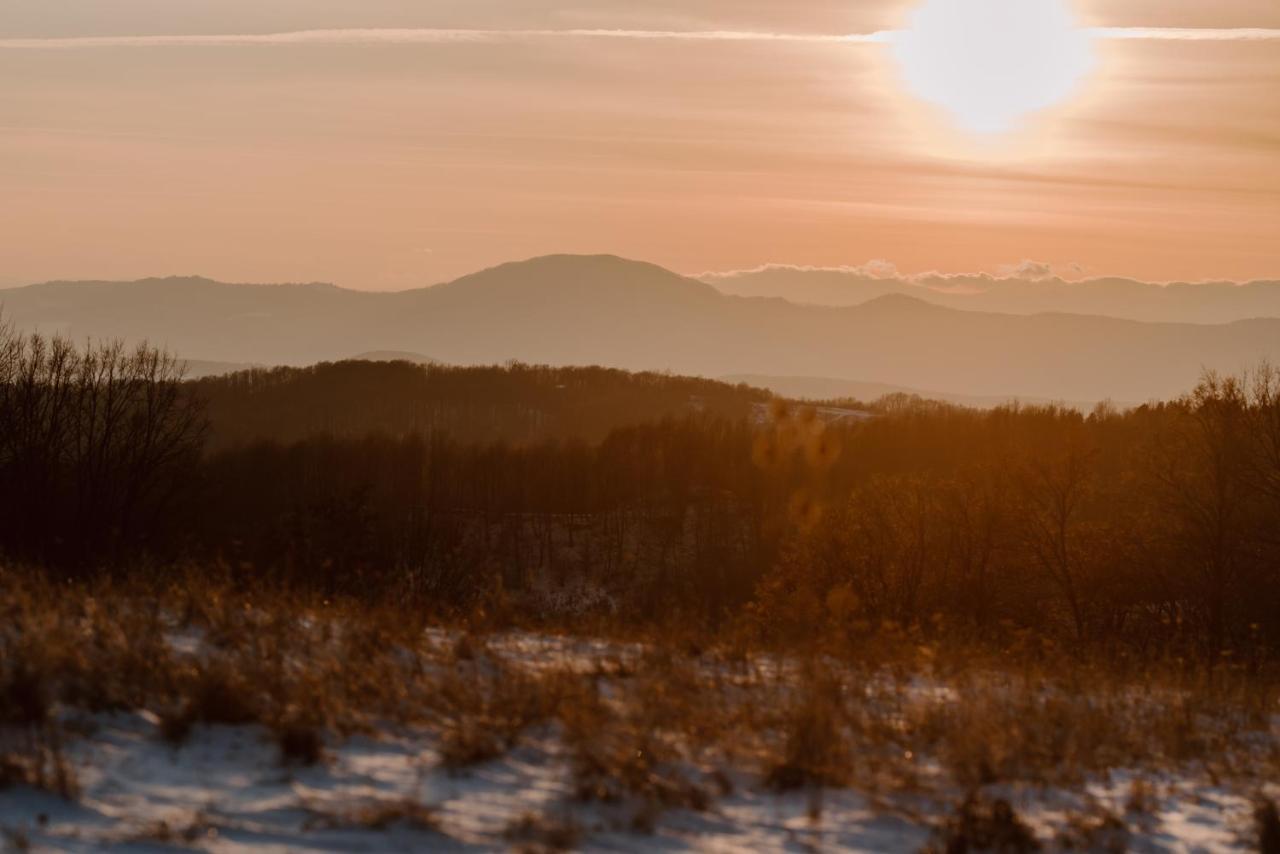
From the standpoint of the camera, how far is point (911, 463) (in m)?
160

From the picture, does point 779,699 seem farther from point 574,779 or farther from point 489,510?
point 489,510

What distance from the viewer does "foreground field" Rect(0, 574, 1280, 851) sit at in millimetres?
7289

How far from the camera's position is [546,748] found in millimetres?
8453

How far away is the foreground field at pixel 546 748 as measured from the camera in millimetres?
7289

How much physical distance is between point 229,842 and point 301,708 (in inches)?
69.3

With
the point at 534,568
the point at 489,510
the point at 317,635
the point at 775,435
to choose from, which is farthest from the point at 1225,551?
the point at 775,435

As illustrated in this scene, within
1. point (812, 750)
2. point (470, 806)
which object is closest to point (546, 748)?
point (470, 806)

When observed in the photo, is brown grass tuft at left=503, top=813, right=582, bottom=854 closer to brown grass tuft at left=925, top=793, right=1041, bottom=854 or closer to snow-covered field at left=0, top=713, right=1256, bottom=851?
snow-covered field at left=0, top=713, right=1256, bottom=851

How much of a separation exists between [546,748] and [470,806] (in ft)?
3.48

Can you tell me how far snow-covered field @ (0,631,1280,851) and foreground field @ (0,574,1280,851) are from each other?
20 mm

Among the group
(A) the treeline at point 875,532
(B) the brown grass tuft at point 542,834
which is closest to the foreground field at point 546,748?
(B) the brown grass tuft at point 542,834

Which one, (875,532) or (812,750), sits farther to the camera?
(875,532)

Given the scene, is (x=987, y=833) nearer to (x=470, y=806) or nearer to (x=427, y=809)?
(x=470, y=806)

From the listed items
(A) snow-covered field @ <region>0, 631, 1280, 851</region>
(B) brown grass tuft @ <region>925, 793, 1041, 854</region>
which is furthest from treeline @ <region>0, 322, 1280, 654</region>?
(B) brown grass tuft @ <region>925, 793, 1041, 854</region>
